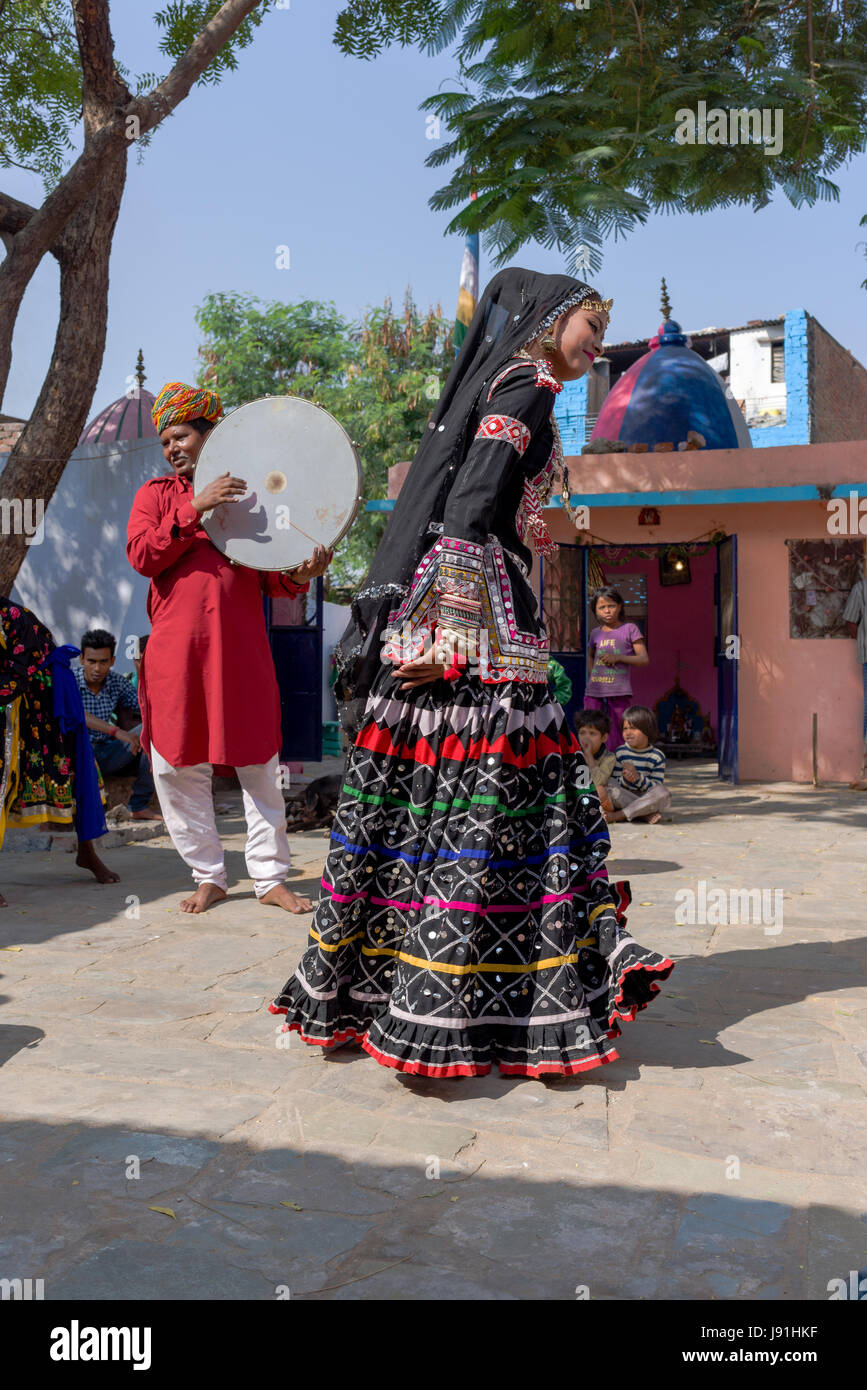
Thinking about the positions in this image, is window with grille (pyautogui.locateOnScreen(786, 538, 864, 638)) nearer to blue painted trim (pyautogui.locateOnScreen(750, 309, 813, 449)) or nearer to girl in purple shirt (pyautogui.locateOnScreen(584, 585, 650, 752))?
girl in purple shirt (pyautogui.locateOnScreen(584, 585, 650, 752))

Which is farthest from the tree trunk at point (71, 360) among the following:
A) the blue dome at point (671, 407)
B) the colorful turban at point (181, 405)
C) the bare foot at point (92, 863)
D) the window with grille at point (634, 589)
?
the window with grille at point (634, 589)

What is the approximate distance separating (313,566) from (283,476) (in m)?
0.38

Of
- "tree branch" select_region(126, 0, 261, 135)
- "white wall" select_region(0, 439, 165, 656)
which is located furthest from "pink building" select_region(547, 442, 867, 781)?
"tree branch" select_region(126, 0, 261, 135)

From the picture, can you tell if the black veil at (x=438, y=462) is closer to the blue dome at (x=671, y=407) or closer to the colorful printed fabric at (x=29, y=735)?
the colorful printed fabric at (x=29, y=735)

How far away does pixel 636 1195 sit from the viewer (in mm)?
2281

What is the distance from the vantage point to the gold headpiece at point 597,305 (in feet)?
10.5

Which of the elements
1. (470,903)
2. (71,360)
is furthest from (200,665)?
(71,360)

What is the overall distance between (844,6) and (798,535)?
480cm

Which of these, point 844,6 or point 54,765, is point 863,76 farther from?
point 54,765

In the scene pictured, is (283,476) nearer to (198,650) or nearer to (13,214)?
(198,650)

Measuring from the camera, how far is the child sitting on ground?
8.41 metres

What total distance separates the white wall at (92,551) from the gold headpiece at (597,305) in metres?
8.76

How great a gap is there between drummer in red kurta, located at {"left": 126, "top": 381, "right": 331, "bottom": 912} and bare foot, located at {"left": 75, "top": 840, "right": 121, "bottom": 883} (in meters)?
1.01
